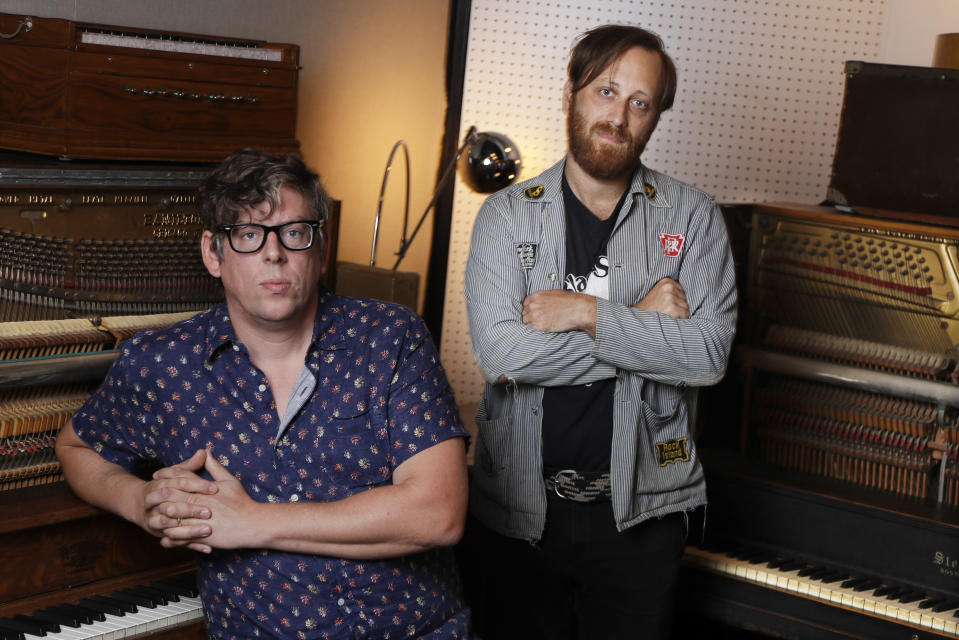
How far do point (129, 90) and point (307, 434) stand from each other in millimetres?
1019

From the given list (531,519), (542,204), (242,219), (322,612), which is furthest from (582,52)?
(322,612)

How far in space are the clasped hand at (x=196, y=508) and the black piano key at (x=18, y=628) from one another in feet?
1.17

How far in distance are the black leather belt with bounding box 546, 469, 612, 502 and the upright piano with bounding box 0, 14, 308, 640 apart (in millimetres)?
935

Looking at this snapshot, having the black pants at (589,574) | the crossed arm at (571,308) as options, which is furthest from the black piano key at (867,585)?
the crossed arm at (571,308)

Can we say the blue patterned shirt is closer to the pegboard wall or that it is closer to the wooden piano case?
the wooden piano case

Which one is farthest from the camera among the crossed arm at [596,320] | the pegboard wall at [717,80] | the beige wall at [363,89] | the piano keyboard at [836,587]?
the pegboard wall at [717,80]

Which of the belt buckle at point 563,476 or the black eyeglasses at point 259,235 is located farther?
the belt buckle at point 563,476

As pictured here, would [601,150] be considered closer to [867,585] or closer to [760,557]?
[760,557]

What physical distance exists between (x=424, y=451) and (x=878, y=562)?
6.07 feet

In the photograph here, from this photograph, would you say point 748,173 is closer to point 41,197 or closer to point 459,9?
point 459,9

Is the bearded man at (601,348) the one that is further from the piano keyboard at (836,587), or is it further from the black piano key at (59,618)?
the black piano key at (59,618)

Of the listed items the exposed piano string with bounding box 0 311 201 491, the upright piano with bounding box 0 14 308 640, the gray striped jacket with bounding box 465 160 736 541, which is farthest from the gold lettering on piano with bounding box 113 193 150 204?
the gray striped jacket with bounding box 465 160 736 541

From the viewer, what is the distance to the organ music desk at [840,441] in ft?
10.7

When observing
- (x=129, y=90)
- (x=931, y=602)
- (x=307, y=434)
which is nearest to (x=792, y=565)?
(x=931, y=602)
